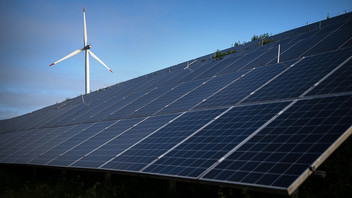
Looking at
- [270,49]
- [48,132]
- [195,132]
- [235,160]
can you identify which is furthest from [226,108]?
[48,132]

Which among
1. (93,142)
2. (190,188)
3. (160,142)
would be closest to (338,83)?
(190,188)

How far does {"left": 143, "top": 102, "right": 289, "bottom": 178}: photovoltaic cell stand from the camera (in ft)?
32.1

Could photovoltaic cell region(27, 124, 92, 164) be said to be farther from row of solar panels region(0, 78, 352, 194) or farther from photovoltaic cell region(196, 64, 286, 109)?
photovoltaic cell region(196, 64, 286, 109)

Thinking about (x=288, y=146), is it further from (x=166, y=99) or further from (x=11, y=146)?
(x=11, y=146)

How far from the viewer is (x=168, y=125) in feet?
45.8

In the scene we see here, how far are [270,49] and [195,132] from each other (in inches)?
465

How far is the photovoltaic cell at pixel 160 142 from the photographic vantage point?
1175 cm

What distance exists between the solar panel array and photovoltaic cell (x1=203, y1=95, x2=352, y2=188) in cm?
3

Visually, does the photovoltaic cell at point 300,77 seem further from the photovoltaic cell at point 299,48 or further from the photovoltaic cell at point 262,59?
the photovoltaic cell at point 262,59

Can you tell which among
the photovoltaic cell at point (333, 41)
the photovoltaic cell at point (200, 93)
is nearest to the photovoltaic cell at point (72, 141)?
the photovoltaic cell at point (200, 93)

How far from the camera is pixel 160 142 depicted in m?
12.5

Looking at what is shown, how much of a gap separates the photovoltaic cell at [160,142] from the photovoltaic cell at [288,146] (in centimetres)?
307

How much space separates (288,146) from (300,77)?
5330mm

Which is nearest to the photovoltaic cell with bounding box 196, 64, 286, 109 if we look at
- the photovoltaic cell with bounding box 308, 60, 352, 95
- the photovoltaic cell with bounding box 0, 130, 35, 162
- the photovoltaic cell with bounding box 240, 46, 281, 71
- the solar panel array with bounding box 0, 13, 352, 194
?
A: the solar panel array with bounding box 0, 13, 352, 194
